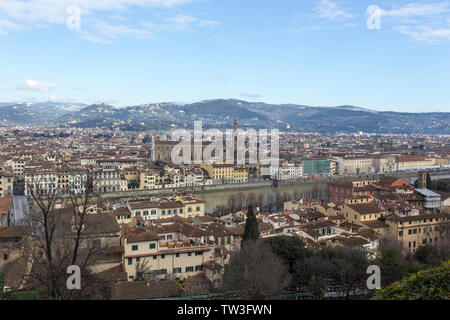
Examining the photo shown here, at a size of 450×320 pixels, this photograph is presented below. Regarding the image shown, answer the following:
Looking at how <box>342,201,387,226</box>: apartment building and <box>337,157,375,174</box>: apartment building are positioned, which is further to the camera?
<box>337,157,375,174</box>: apartment building

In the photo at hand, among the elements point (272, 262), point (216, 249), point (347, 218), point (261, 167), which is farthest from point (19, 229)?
point (261, 167)

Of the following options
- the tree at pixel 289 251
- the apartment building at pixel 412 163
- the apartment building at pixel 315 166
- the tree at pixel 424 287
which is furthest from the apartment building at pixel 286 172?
the tree at pixel 424 287

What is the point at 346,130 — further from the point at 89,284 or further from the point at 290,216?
the point at 89,284

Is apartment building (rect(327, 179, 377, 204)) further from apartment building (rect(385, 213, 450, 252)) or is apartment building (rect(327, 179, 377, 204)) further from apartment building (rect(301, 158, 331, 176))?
apartment building (rect(301, 158, 331, 176))

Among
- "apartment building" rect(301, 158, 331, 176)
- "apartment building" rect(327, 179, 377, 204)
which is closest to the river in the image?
"apartment building" rect(327, 179, 377, 204)

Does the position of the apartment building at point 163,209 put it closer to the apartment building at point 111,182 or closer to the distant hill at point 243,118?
the apartment building at point 111,182
